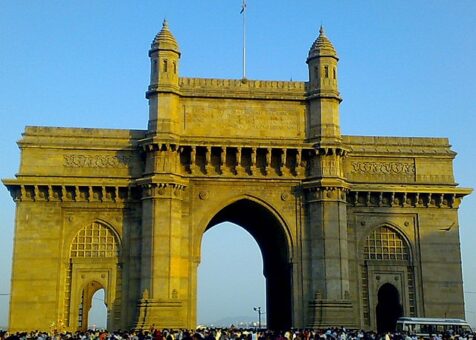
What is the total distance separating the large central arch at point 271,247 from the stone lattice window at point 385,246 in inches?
195

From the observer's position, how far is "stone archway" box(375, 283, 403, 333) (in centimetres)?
4062

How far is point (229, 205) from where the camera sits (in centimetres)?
3934

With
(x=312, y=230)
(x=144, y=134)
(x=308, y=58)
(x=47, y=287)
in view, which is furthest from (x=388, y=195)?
(x=47, y=287)

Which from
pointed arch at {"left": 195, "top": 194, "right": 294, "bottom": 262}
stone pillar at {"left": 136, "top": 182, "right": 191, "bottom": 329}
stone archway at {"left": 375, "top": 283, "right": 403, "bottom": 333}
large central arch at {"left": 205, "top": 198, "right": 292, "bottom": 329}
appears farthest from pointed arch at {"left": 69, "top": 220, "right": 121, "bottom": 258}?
stone archway at {"left": 375, "top": 283, "right": 403, "bottom": 333}

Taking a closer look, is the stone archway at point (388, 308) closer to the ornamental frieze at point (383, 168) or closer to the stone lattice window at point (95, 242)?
the ornamental frieze at point (383, 168)

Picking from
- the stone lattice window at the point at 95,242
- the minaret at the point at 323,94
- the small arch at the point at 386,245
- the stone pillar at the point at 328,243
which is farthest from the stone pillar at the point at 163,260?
the small arch at the point at 386,245

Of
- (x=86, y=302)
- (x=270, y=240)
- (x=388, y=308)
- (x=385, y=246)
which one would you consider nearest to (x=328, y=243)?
(x=385, y=246)

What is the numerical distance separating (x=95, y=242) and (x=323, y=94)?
15.4 meters

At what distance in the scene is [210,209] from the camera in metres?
38.6

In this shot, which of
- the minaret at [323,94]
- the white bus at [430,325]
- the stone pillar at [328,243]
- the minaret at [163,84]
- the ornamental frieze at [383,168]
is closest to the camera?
the white bus at [430,325]

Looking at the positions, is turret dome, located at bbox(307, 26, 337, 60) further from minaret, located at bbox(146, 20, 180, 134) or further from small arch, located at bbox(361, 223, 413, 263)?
small arch, located at bbox(361, 223, 413, 263)

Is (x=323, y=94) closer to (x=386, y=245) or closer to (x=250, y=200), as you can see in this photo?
(x=250, y=200)

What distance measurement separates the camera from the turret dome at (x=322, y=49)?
40625mm

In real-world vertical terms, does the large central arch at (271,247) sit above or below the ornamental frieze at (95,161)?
below
